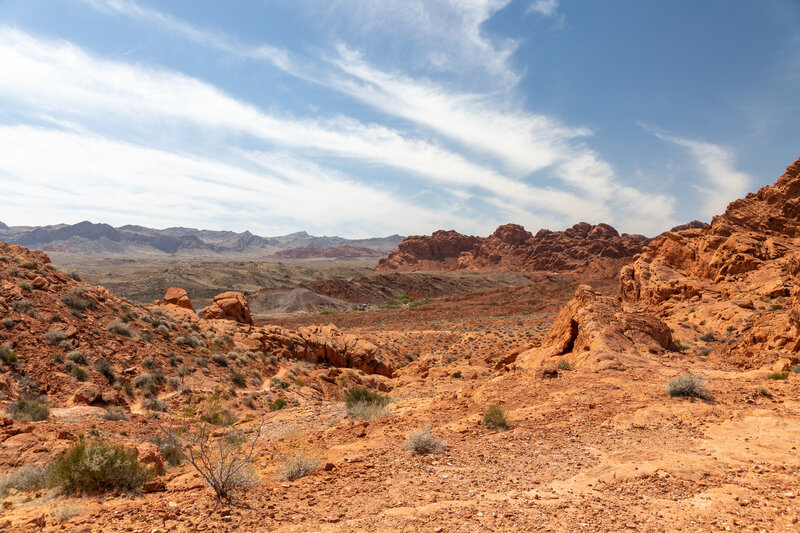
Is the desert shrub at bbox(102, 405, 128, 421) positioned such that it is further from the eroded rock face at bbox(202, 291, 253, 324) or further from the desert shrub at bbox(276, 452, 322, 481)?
the eroded rock face at bbox(202, 291, 253, 324)

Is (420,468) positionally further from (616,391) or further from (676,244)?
(676,244)

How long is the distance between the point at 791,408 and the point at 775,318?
312 inches

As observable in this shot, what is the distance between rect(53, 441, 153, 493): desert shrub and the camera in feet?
16.6

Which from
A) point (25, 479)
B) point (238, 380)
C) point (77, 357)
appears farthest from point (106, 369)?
point (25, 479)

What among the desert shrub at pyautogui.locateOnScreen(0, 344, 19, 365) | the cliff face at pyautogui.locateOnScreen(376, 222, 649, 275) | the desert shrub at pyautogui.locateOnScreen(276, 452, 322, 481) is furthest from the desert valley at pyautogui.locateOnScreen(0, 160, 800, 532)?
the cliff face at pyautogui.locateOnScreen(376, 222, 649, 275)

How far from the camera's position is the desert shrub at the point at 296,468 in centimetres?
531

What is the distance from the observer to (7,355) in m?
10.9

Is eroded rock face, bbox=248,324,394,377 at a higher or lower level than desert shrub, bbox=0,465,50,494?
lower

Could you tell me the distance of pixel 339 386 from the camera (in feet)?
57.7

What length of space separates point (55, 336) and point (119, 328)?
6.94 feet

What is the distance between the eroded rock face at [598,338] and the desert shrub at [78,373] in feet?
42.3

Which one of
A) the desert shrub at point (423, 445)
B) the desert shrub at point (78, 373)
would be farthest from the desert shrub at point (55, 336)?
the desert shrub at point (423, 445)

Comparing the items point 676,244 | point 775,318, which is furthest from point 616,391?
point 676,244

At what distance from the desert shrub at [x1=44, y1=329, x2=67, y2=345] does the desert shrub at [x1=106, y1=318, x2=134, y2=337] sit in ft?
5.57
